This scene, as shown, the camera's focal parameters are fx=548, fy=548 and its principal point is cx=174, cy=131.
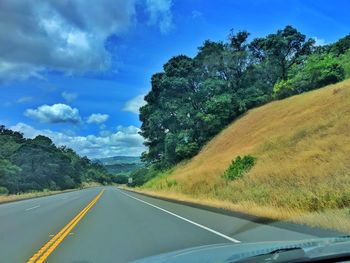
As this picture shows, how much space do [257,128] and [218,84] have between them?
537 inches

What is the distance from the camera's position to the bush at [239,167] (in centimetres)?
3493

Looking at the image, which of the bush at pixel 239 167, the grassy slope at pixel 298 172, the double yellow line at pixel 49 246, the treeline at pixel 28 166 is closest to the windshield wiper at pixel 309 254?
the double yellow line at pixel 49 246

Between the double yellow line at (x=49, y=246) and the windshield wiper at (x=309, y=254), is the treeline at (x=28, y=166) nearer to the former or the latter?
the double yellow line at (x=49, y=246)

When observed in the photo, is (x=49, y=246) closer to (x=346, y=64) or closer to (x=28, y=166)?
(x=346, y=64)

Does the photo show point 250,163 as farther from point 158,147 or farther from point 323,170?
point 158,147

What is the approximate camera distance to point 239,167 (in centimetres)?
3594

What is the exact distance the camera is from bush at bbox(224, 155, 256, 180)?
34.9 m

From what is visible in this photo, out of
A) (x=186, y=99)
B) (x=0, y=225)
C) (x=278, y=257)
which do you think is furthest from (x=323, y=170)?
(x=186, y=99)

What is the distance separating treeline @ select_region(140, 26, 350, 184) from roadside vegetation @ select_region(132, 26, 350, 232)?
0.49 feet

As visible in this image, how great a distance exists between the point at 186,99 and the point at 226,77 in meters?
7.73

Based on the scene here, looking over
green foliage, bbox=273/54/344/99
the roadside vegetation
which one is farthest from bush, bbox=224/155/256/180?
green foliage, bbox=273/54/344/99

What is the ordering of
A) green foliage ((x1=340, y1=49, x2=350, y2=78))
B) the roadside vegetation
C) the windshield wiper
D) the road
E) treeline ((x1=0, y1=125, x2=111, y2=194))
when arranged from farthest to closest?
treeline ((x1=0, y1=125, x2=111, y2=194)) → green foliage ((x1=340, y1=49, x2=350, y2=78)) → the roadside vegetation → the road → the windshield wiper

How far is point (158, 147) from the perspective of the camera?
275 ft

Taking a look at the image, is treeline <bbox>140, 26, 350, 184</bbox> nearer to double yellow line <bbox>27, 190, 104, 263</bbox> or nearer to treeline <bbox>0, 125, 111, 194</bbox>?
treeline <bbox>0, 125, 111, 194</bbox>
